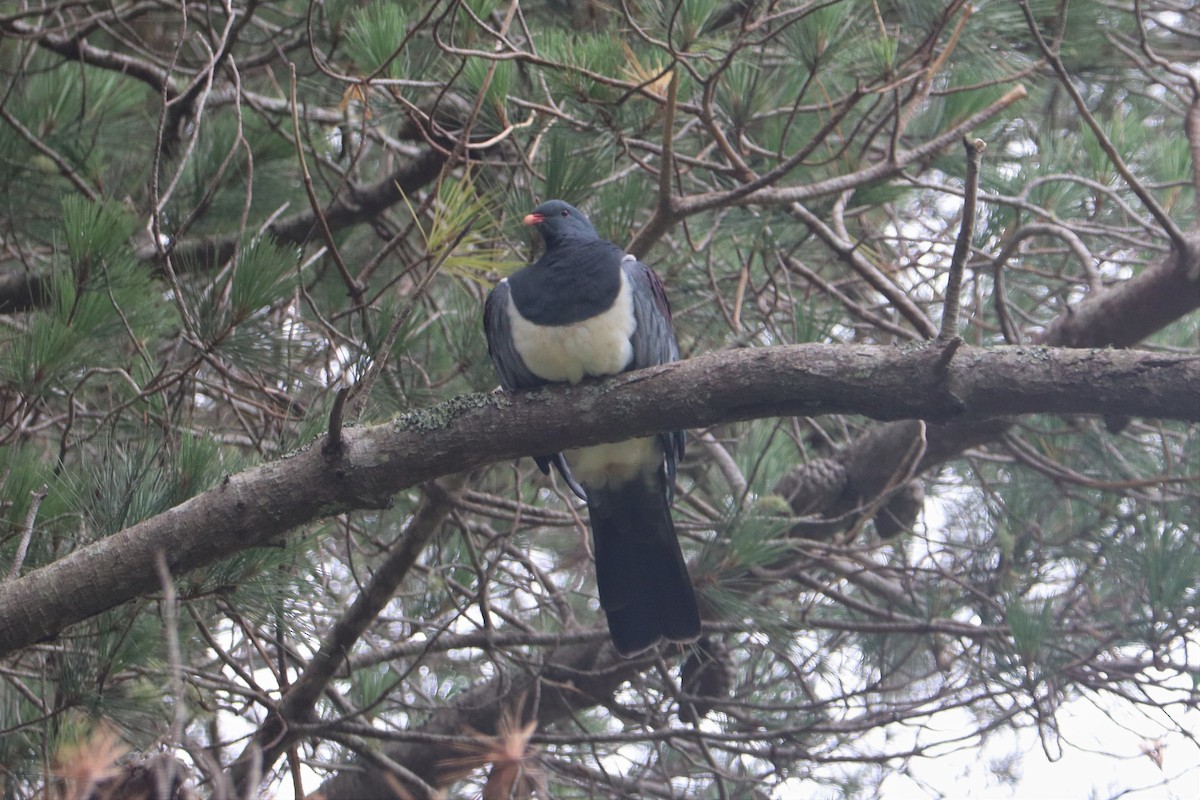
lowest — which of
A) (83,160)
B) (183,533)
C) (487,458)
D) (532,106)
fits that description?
(183,533)

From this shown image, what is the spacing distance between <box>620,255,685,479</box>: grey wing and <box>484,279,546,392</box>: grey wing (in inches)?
10.1

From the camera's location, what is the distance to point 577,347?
97.9 inches

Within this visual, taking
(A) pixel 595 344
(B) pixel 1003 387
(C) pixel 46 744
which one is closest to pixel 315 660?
(C) pixel 46 744

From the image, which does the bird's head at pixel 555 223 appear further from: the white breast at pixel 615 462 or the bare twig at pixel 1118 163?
the bare twig at pixel 1118 163

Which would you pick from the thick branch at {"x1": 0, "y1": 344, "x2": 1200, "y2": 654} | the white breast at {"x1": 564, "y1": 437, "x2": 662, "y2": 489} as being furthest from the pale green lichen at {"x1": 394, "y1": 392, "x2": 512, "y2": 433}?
the white breast at {"x1": 564, "y1": 437, "x2": 662, "y2": 489}

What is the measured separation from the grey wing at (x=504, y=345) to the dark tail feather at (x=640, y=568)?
489mm

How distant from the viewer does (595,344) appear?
8.22 feet

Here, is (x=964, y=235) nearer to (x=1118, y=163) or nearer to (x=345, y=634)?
(x=1118, y=163)

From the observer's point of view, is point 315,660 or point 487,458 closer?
point 487,458

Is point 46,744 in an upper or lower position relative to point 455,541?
lower

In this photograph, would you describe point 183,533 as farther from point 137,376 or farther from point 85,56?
point 85,56

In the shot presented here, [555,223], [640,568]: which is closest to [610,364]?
[555,223]

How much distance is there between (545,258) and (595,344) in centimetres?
40

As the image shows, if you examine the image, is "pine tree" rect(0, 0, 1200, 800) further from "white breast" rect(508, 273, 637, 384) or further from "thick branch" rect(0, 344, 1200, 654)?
"white breast" rect(508, 273, 637, 384)
